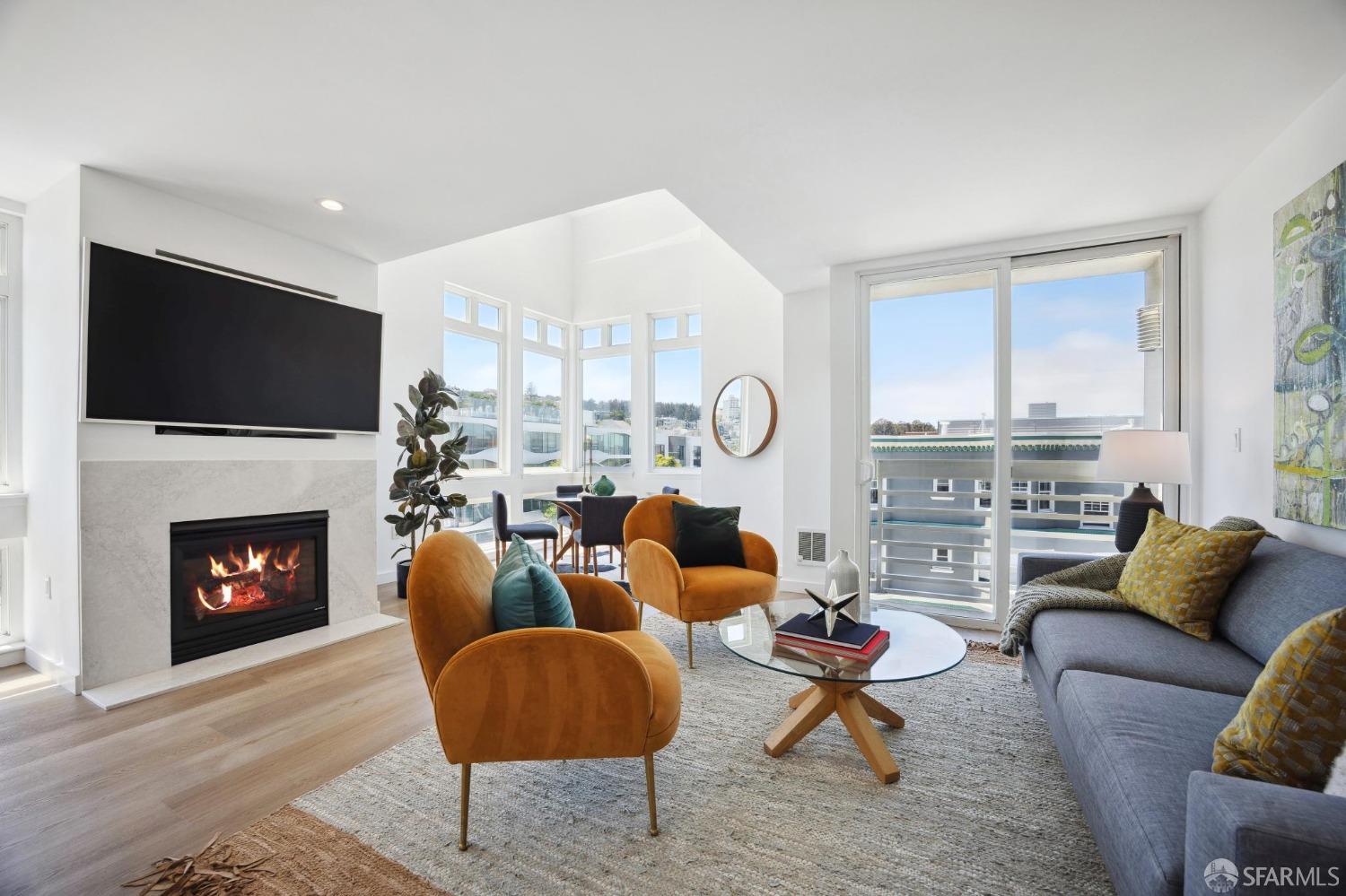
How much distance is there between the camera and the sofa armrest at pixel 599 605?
2359 mm

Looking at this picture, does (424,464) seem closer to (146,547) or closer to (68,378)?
(146,547)

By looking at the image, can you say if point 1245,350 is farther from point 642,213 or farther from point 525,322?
point 525,322

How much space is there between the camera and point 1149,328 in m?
3.52

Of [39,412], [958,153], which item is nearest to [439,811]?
[39,412]

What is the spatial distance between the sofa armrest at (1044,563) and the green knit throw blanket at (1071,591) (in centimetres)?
3

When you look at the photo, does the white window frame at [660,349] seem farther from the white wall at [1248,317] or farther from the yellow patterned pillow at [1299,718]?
the yellow patterned pillow at [1299,718]

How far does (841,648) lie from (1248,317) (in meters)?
2.53

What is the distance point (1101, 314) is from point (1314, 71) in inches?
66.4

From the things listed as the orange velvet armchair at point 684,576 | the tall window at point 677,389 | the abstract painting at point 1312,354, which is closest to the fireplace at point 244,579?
the orange velvet armchair at point 684,576

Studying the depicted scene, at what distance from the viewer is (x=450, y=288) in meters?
5.77

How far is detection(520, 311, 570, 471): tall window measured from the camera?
6.67 meters

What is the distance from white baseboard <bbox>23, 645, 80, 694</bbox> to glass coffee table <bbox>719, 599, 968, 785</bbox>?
9.99ft

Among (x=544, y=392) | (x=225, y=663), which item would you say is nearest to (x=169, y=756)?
(x=225, y=663)
